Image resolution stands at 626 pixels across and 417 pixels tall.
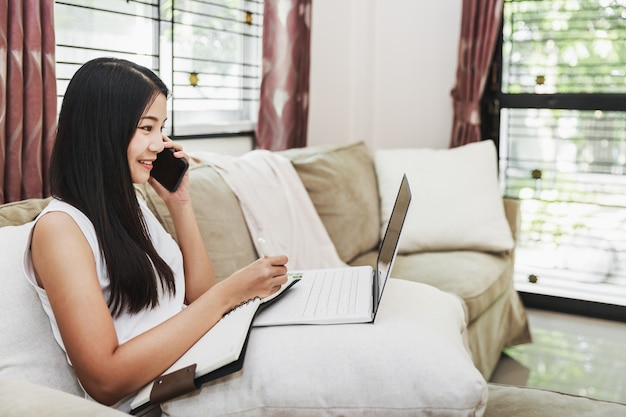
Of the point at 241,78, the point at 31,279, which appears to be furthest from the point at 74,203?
the point at 241,78

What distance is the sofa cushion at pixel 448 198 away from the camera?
2779 millimetres

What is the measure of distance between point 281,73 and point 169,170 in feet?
5.82

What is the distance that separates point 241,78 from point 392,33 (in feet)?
3.00

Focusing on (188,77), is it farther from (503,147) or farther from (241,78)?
(503,147)

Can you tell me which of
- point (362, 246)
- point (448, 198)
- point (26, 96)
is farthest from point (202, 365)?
point (448, 198)

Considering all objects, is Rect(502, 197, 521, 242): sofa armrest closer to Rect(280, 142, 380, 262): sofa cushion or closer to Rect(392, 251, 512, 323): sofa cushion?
Rect(392, 251, 512, 323): sofa cushion

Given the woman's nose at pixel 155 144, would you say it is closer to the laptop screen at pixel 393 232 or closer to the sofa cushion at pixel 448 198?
the laptop screen at pixel 393 232

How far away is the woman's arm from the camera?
1.10m

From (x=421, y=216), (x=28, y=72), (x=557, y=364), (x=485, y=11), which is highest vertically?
(x=485, y=11)

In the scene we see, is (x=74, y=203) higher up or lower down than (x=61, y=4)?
lower down

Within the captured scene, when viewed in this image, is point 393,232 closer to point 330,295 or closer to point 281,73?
point 330,295

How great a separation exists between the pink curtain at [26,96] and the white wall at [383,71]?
1.95m

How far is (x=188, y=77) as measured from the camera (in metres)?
2.88

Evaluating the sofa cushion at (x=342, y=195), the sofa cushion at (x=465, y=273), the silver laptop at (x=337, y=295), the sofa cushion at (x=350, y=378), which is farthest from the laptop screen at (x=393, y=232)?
the sofa cushion at (x=342, y=195)
